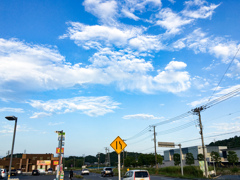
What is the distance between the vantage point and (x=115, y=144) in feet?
39.8

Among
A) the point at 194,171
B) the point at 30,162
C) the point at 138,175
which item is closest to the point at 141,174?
the point at 138,175

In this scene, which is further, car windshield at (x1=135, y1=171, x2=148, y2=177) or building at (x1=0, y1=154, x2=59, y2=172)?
building at (x1=0, y1=154, x2=59, y2=172)

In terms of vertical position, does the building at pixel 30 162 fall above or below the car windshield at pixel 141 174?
below

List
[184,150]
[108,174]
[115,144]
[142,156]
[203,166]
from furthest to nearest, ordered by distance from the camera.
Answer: [184,150], [142,156], [108,174], [203,166], [115,144]

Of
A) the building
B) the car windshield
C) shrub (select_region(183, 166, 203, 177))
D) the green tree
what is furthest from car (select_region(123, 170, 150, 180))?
the green tree

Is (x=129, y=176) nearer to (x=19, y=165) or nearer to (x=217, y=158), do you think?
(x=217, y=158)

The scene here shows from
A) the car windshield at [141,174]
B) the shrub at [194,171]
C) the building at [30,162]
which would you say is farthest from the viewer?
the building at [30,162]

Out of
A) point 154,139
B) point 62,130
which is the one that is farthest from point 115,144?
point 154,139

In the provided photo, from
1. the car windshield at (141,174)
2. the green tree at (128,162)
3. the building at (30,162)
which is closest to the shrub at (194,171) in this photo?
the car windshield at (141,174)

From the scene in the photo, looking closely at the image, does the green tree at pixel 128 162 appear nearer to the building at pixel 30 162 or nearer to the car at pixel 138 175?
the building at pixel 30 162

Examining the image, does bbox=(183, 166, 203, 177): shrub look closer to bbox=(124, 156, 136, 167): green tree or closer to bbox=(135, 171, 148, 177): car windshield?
bbox=(135, 171, 148, 177): car windshield

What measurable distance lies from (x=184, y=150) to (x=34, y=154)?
70528 mm

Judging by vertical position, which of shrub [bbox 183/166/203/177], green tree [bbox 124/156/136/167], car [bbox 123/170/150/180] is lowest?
green tree [bbox 124/156/136/167]

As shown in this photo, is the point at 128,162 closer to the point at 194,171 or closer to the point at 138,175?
the point at 194,171
